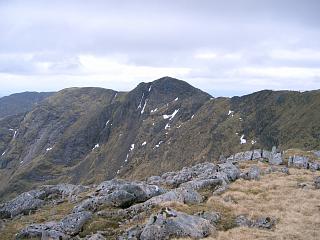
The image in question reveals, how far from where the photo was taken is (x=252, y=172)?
49812mm

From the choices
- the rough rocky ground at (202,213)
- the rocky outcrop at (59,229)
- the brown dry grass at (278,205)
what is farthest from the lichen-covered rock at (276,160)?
the rocky outcrop at (59,229)

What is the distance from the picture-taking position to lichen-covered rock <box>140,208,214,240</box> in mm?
27156

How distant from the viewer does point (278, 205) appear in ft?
116

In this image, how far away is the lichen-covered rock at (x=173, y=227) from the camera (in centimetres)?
2716

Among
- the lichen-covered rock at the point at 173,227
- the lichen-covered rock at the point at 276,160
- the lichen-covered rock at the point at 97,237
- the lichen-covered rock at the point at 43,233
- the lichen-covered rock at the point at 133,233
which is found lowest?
the lichen-covered rock at the point at 43,233

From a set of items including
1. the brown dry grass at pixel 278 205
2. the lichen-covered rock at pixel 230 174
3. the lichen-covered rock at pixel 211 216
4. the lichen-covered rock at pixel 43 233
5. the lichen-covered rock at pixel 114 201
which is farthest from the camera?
the lichen-covered rock at pixel 230 174

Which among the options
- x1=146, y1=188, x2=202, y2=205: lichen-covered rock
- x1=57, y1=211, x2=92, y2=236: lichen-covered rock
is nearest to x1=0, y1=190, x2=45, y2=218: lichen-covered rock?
x1=57, y1=211, x2=92, y2=236: lichen-covered rock

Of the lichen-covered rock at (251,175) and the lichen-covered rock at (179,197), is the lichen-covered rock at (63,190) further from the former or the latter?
the lichen-covered rock at (179,197)

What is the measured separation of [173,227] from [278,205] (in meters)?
12.3

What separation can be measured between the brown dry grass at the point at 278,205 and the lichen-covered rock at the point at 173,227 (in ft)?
3.99

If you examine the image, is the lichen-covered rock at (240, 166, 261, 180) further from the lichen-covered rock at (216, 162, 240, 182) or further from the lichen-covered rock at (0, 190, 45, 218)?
the lichen-covered rock at (0, 190, 45, 218)

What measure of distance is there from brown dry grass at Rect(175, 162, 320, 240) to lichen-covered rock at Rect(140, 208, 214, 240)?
1216 millimetres

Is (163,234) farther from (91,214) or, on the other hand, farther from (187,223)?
(91,214)

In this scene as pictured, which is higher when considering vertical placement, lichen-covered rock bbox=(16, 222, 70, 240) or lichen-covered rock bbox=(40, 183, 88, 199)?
lichen-covered rock bbox=(16, 222, 70, 240)
